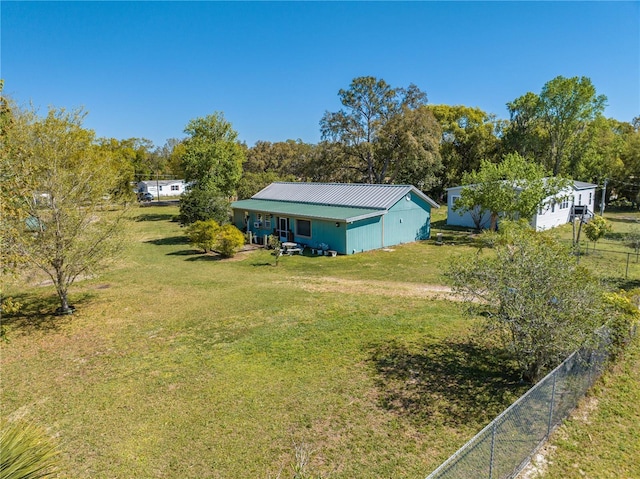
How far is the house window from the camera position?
24462mm

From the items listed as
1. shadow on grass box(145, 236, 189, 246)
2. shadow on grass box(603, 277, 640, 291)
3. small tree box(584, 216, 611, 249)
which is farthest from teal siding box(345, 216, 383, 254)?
shadow on grass box(145, 236, 189, 246)

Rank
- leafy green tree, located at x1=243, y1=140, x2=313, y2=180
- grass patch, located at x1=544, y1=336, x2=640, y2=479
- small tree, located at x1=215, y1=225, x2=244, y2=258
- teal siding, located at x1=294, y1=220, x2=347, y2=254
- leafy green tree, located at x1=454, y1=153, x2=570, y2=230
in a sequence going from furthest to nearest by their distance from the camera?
leafy green tree, located at x1=243, y1=140, x2=313, y2=180, leafy green tree, located at x1=454, y1=153, x2=570, y2=230, teal siding, located at x1=294, y1=220, x2=347, y2=254, small tree, located at x1=215, y1=225, x2=244, y2=258, grass patch, located at x1=544, y1=336, x2=640, y2=479

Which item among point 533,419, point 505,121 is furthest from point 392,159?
point 533,419

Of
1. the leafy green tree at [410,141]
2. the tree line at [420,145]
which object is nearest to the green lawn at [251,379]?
the tree line at [420,145]

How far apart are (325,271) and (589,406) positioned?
41.3 ft

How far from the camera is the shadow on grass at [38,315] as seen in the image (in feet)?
41.6

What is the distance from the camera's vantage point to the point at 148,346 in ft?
→ 36.0

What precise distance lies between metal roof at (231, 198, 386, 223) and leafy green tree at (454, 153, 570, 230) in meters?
6.58

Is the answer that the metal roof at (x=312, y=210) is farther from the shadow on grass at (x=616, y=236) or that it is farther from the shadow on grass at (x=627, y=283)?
the shadow on grass at (x=616, y=236)

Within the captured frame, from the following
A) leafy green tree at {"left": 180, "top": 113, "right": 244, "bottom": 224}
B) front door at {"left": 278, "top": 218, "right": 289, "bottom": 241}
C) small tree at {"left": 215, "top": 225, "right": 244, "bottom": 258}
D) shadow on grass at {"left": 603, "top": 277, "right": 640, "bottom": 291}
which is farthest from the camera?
leafy green tree at {"left": 180, "top": 113, "right": 244, "bottom": 224}

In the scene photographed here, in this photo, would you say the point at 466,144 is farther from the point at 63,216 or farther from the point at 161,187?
the point at 161,187

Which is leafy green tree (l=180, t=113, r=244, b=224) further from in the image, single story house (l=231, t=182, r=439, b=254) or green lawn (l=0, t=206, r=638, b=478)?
green lawn (l=0, t=206, r=638, b=478)

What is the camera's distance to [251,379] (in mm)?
8906

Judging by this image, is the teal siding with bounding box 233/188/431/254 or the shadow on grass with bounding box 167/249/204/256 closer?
the teal siding with bounding box 233/188/431/254
